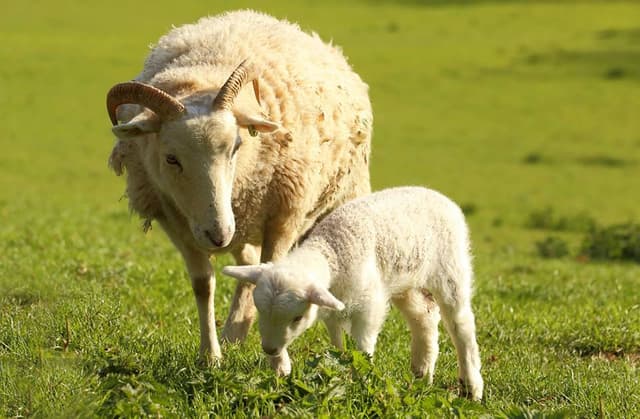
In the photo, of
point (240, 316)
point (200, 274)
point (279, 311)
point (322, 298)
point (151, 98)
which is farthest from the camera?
point (240, 316)

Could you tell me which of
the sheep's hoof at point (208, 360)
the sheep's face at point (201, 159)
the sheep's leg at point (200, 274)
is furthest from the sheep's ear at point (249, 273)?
the sheep's leg at point (200, 274)

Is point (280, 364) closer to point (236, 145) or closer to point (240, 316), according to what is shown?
point (236, 145)

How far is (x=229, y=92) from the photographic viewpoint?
20.5ft

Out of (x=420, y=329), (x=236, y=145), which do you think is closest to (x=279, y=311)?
(x=420, y=329)

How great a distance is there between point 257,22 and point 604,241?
8.64m

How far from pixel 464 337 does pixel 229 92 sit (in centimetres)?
201

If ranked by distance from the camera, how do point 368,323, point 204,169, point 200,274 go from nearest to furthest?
point 368,323
point 204,169
point 200,274

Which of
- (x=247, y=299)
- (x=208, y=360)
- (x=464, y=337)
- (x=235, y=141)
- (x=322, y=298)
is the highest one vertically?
(x=235, y=141)

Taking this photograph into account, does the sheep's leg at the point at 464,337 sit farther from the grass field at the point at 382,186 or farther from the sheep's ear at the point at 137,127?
the sheep's ear at the point at 137,127

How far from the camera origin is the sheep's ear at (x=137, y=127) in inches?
242

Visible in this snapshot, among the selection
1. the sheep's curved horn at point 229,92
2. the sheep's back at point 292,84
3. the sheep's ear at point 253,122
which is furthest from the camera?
the sheep's back at point 292,84

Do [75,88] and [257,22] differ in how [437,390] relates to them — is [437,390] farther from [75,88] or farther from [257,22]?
[75,88]

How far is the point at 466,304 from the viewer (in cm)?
600

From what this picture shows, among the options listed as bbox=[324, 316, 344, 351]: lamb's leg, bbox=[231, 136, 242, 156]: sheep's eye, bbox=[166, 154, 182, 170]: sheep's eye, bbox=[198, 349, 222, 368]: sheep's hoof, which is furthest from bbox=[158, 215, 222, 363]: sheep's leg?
bbox=[324, 316, 344, 351]: lamb's leg
